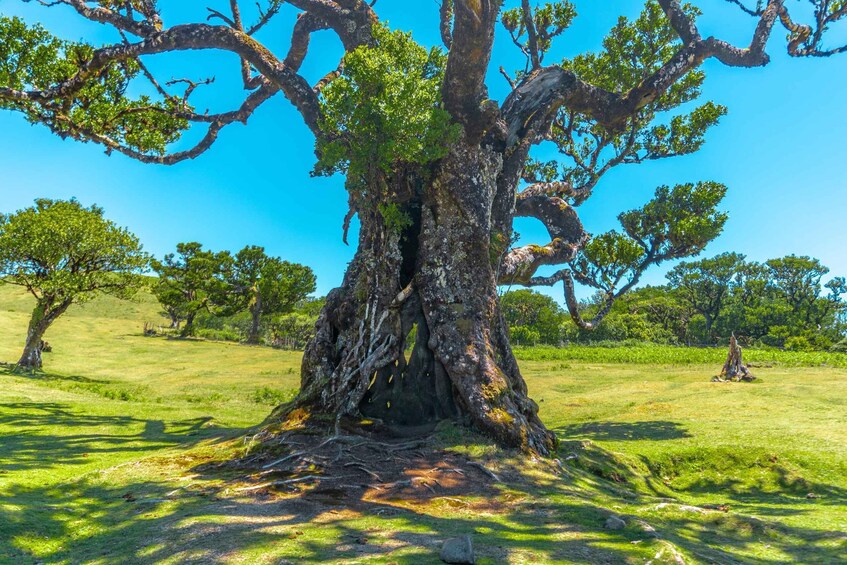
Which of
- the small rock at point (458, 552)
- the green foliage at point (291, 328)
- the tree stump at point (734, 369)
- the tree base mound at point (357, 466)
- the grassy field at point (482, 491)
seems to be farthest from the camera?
the green foliage at point (291, 328)

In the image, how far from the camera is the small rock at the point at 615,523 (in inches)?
232

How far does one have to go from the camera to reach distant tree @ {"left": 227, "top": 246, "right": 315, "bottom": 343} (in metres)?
66.2

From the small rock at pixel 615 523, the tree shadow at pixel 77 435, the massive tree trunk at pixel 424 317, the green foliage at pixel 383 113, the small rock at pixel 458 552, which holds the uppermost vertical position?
the green foliage at pixel 383 113

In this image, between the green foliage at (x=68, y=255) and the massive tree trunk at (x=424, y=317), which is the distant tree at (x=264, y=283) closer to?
the green foliage at (x=68, y=255)

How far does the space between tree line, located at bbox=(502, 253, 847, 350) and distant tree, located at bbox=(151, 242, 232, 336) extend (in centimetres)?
4544

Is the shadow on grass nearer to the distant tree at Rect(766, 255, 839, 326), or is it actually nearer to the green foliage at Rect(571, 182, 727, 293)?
the green foliage at Rect(571, 182, 727, 293)

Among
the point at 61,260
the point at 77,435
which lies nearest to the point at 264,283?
the point at 61,260

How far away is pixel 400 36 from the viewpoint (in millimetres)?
11070

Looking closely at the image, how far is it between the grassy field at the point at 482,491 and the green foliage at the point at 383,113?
583 centimetres

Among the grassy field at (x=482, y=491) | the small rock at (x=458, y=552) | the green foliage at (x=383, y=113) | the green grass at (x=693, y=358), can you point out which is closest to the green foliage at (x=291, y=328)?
the green grass at (x=693, y=358)

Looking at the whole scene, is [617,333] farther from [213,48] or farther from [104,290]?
[213,48]

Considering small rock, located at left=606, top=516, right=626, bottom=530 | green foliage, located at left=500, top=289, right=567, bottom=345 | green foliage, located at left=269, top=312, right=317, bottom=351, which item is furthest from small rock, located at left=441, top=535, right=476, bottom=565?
green foliage, located at left=500, top=289, right=567, bottom=345

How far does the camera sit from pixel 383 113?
10.1 meters

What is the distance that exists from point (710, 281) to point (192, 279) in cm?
8227
